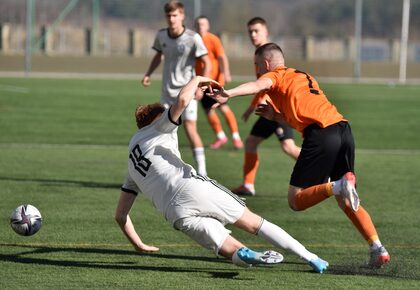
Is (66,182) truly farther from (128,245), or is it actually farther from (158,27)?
(158,27)

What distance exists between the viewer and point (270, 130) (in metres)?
11.9

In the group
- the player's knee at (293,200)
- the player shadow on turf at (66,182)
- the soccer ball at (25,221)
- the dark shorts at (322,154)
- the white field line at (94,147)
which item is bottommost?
the white field line at (94,147)

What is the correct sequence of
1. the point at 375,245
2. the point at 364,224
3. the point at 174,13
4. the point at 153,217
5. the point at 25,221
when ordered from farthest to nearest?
the point at 174,13 < the point at 153,217 < the point at 25,221 < the point at 364,224 < the point at 375,245

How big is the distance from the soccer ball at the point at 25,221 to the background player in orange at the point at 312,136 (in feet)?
6.94

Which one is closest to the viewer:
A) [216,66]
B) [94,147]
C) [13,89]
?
[94,147]

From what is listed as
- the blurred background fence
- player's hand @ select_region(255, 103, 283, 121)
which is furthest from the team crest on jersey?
the blurred background fence

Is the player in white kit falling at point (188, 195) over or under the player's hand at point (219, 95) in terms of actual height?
under

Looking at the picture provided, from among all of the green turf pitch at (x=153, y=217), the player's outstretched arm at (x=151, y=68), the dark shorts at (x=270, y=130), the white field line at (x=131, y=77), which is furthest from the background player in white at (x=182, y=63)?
the white field line at (x=131, y=77)

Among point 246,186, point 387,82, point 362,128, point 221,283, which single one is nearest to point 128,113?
point 362,128

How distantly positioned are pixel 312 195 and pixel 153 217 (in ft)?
8.95

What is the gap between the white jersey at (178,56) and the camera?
13.0 meters

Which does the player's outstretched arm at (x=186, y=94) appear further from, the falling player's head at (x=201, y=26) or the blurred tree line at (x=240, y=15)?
the blurred tree line at (x=240, y=15)

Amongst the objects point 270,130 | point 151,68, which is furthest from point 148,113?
point 151,68

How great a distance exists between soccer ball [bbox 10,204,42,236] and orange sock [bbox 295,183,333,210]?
222cm
